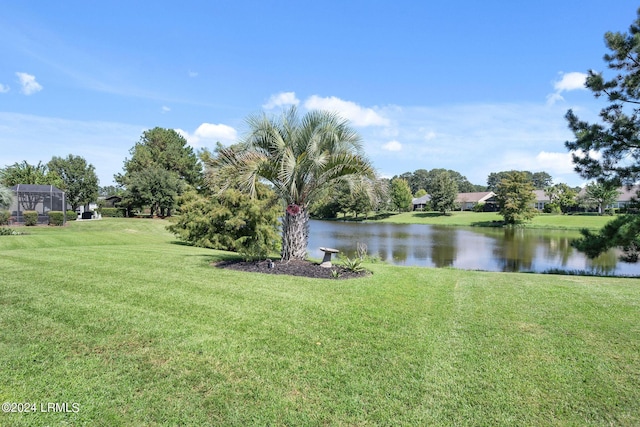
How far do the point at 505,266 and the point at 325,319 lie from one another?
1671cm

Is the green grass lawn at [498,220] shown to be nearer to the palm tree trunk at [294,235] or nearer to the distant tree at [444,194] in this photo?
the distant tree at [444,194]

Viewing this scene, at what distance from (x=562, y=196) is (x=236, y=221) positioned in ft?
211

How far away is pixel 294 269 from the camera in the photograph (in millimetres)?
8211

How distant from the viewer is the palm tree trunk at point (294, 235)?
8992mm

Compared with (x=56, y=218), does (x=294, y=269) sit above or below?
below

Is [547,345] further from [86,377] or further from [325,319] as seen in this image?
[86,377]

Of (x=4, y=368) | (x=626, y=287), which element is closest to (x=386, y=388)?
(x=4, y=368)

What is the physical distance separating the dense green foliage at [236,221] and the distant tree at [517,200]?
137ft

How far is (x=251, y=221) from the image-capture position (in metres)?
13.2

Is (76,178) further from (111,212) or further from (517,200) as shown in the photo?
(517,200)

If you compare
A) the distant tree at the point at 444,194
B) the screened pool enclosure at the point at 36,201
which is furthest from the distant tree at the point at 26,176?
the distant tree at the point at 444,194

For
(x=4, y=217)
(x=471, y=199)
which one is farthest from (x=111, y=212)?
(x=471, y=199)

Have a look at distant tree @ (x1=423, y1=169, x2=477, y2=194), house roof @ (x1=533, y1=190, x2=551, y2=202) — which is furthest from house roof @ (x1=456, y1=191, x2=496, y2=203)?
distant tree @ (x1=423, y1=169, x2=477, y2=194)

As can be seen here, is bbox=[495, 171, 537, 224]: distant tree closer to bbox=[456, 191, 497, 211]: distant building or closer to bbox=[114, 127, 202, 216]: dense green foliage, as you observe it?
bbox=[456, 191, 497, 211]: distant building
